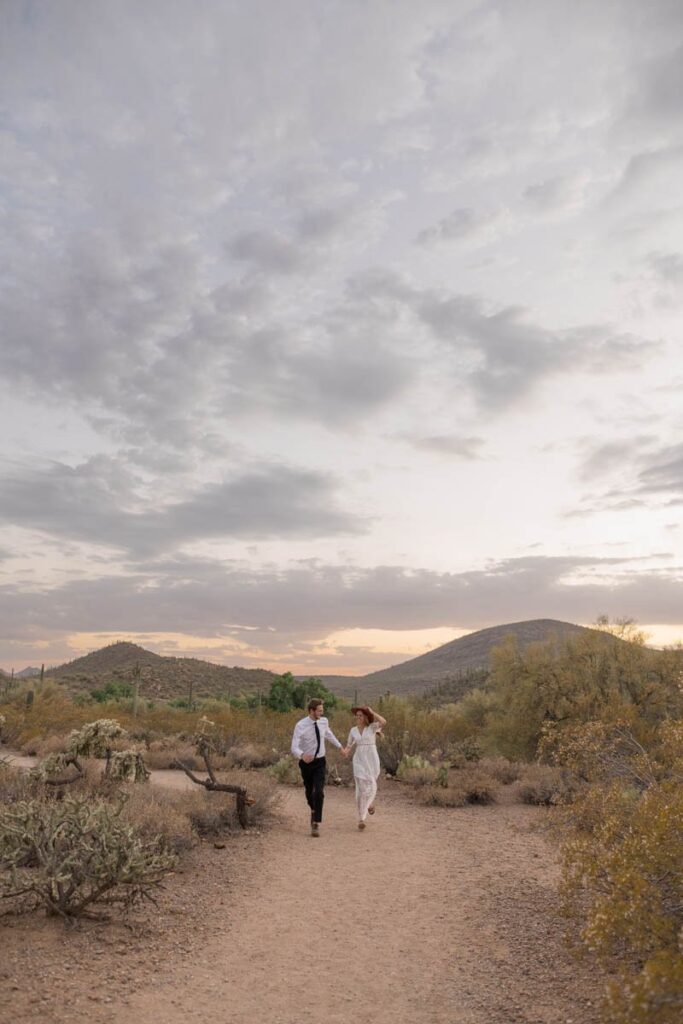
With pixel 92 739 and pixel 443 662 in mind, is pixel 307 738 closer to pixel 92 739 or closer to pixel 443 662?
pixel 92 739

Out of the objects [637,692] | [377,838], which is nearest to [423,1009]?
[377,838]

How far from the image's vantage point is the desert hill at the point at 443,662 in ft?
252

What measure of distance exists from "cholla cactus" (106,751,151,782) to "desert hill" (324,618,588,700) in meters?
60.2

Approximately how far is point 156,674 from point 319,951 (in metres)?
63.3

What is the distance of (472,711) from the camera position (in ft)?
83.6

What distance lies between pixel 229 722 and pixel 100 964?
60.1 ft

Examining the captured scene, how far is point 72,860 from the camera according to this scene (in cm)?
712

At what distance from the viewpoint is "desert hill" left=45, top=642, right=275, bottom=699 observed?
59.6 m

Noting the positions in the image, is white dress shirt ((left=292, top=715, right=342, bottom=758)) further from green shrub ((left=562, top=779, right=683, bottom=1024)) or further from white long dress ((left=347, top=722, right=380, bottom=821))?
green shrub ((left=562, top=779, right=683, bottom=1024))

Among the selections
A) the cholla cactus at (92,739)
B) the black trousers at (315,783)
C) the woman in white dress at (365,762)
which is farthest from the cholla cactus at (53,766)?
the woman in white dress at (365,762)

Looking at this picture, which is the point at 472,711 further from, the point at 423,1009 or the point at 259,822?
the point at 423,1009

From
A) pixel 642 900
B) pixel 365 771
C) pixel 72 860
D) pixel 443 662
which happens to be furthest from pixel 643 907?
pixel 443 662

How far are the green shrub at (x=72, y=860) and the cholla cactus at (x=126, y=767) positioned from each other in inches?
188

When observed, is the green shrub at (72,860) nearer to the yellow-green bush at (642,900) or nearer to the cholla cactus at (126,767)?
the yellow-green bush at (642,900)
